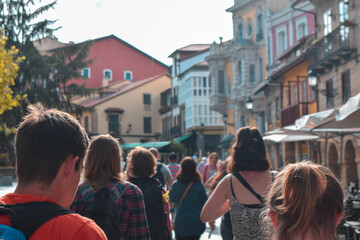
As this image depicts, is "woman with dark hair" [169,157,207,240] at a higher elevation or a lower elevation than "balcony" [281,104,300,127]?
lower

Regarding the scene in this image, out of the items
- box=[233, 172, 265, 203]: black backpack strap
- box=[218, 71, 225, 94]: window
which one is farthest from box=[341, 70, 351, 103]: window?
box=[218, 71, 225, 94]: window

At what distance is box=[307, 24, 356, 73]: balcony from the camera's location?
939 inches

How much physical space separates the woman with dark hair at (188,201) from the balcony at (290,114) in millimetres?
23137

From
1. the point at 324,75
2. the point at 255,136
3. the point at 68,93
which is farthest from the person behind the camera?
the point at 68,93

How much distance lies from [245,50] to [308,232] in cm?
4417

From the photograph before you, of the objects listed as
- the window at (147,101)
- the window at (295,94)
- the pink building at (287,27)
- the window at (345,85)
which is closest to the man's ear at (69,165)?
the window at (345,85)

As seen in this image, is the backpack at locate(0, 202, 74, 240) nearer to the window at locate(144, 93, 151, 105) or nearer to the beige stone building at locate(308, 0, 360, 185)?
the beige stone building at locate(308, 0, 360, 185)

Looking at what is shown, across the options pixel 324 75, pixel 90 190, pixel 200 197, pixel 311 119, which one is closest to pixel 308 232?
pixel 90 190

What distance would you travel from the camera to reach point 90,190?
15.6 feet

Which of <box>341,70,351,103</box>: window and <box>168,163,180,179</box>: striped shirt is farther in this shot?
<box>341,70,351,103</box>: window

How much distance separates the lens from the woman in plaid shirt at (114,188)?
4.78 m

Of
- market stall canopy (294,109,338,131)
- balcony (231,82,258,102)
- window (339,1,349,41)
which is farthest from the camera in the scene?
balcony (231,82,258,102)

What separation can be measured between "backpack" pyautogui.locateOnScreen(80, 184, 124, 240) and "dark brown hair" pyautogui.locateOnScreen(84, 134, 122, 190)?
0.14 metres

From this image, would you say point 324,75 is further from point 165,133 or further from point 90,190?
point 165,133
